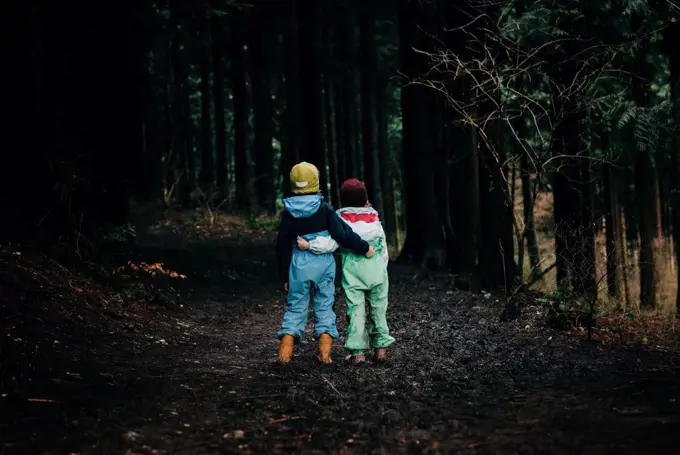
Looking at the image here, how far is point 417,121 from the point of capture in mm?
17859

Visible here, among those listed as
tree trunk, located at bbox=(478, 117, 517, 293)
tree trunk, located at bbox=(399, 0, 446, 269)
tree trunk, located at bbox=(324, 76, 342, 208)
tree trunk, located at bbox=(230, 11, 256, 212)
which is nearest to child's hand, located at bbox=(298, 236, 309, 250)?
tree trunk, located at bbox=(478, 117, 517, 293)

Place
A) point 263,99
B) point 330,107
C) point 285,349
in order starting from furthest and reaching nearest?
point 330,107 → point 263,99 → point 285,349

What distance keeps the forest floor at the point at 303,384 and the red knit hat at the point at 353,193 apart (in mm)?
1651

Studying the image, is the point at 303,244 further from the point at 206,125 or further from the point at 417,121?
the point at 206,125

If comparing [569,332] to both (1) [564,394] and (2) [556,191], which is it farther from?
(2) [556,191]

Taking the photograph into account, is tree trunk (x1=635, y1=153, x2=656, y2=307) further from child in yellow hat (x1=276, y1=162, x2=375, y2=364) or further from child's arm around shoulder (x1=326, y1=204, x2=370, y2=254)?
child in yellow hat (x1=276, y1=162, x2=375, y2=364)

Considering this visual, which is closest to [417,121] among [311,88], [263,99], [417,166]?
[417,166]

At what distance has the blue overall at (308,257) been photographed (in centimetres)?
771

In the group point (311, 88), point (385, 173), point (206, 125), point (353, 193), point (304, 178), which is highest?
point (206, 125)

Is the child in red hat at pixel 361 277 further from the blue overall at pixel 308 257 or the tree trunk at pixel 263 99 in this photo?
the tree trunk at pixel 263 99

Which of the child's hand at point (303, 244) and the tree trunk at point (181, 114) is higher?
the tree trunk at point (181, 114)

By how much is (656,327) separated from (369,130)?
15.0m

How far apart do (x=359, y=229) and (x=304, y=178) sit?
757 mm

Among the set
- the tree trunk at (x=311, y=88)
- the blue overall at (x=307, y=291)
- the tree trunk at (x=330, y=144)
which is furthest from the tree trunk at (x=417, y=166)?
the tree trunk at (x=330, y=144)
